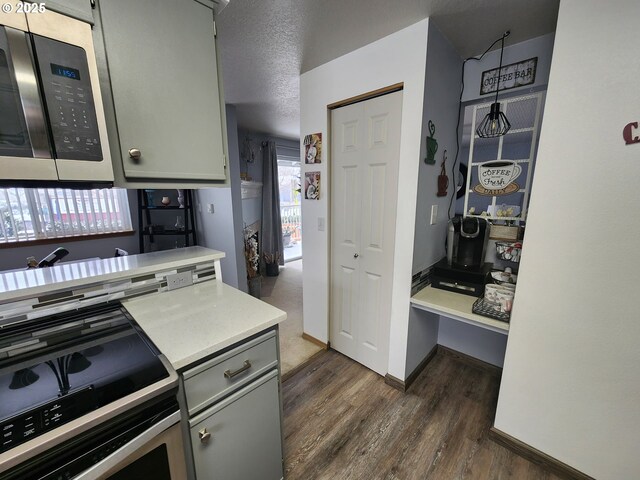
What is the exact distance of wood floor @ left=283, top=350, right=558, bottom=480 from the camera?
1.37 metres

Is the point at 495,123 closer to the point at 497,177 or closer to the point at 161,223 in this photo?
the point at 497,177

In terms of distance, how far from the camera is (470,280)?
1.72 m

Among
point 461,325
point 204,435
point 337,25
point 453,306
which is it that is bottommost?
point 461,325

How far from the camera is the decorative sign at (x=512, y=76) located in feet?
5.32

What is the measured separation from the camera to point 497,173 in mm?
1807

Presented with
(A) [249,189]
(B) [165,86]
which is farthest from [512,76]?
(A) [249,189]

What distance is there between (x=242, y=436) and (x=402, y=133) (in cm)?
176

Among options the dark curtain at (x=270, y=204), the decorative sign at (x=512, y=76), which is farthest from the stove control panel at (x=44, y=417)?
the dark curtain at (x=270, y=204)

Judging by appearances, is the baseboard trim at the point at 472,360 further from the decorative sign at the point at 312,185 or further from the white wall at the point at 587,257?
the decorative sign at the point at 312,185

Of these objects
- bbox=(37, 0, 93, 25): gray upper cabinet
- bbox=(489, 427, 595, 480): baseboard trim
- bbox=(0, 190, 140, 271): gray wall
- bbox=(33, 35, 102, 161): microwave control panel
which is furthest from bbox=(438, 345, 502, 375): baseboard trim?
bbox=(0, 190, 140, 271): gray wall

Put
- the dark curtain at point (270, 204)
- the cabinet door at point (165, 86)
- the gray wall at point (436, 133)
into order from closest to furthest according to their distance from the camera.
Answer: the cabinet door at point (165, 86) → the gray wall at point (436, 133) → the dark curtain at point (270, 204)

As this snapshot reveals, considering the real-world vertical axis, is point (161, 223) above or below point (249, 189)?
below

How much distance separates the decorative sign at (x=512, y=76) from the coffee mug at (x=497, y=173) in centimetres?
48

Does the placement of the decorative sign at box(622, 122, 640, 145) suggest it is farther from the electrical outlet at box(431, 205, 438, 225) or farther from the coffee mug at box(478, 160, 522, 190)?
the electrical outlet at box(431, 205, 438, 225)
